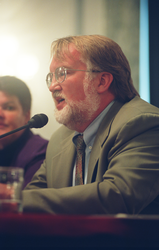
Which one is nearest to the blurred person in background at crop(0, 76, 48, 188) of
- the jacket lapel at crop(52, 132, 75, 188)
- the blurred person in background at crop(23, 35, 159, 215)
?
the blurred person in background at crop(23, 35, 159, 215)

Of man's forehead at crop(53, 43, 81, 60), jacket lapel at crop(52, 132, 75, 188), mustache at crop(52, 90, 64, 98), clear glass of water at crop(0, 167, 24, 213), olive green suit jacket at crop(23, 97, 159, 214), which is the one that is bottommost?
jacket lapel at crop(52, 132, 75, 188)

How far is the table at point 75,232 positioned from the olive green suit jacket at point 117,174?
46cm

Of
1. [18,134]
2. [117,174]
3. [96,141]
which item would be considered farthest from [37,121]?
[18,134]

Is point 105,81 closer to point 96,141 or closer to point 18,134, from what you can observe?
point 96,141

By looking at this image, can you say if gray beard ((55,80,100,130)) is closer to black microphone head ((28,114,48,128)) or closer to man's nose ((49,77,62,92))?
man's nose ((49,77,62,92))

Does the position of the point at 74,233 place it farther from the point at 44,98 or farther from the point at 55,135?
the point at 44,98

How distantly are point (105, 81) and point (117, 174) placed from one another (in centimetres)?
70

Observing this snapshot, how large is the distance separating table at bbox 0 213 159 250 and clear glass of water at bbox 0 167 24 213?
0.47 feet

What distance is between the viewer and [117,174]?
98 cm

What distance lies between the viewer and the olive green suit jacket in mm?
893

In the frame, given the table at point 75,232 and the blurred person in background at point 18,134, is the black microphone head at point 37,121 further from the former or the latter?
the table at point 75,232

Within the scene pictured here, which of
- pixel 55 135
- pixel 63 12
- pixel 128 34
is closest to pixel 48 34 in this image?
pixel 63 12

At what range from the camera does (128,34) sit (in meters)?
1.84

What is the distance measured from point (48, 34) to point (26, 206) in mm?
1267
